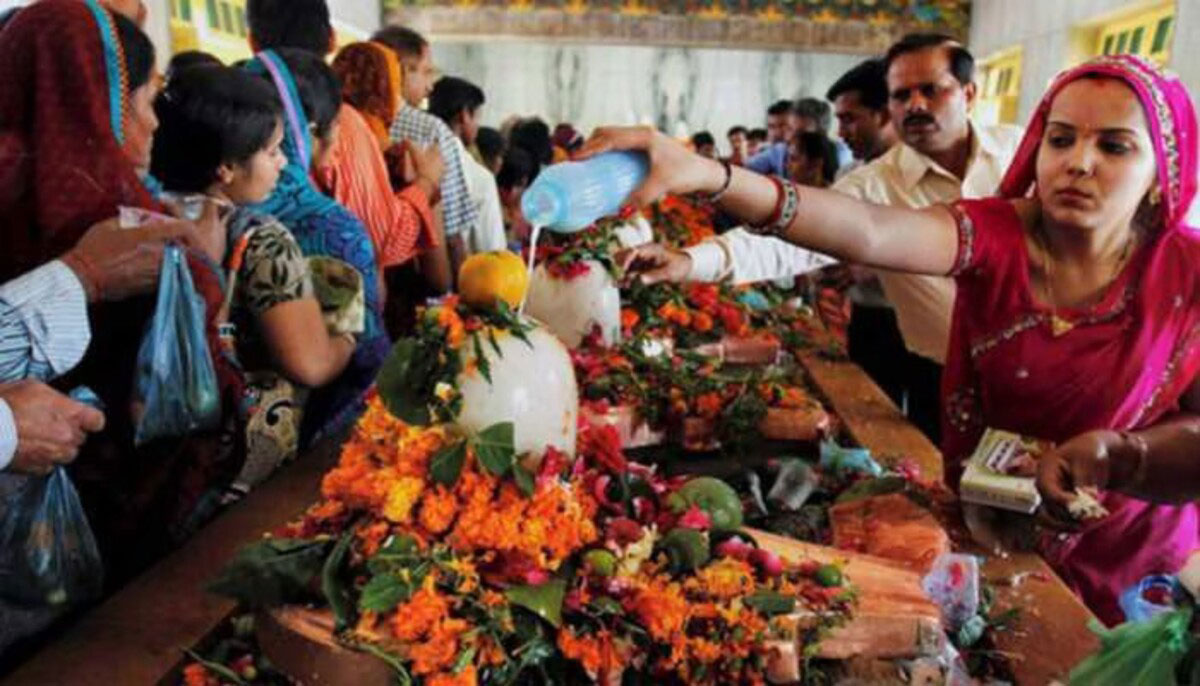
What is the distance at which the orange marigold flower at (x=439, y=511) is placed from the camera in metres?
1.03

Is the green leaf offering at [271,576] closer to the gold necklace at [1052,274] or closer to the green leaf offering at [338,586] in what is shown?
the green leaf offering at [338,586]

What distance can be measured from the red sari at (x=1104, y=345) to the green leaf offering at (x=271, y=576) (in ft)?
3.68

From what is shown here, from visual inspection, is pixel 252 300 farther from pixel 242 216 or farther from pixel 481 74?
pixel 481 74

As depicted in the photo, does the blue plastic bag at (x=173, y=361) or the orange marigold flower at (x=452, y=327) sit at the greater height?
the orange marigold flower at (x=452, y=327)

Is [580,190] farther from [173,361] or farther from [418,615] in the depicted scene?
[173,361]

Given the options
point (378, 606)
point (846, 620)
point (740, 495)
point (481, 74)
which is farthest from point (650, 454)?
point (481, 74)

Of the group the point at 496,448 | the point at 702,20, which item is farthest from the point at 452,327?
the point at 702,20

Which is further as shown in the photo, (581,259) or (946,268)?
(581,259)

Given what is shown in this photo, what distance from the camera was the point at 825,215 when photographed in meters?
1.41

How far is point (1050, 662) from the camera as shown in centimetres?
113

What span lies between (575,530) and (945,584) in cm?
50

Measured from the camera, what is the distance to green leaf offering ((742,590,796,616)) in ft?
3.38

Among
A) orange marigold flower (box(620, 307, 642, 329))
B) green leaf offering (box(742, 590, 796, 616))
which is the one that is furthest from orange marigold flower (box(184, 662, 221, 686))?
orange marigold flower (box(620, 307, 642, 329))

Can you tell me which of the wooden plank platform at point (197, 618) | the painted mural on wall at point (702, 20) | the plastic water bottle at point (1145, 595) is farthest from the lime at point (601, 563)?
the painted mural on wall at point (702, 20)
